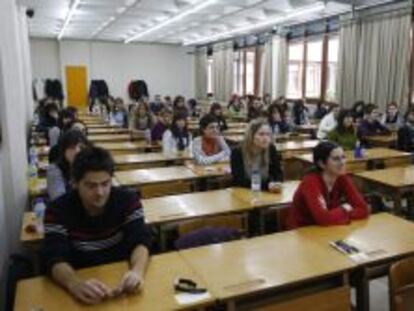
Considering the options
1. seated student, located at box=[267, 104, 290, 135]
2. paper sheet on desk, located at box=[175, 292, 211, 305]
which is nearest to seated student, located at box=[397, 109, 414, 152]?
seated student, located at box=[267, 104, 290, 135]

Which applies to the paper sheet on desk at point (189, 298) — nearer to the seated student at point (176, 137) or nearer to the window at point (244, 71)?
the seated student at point (176, 137)

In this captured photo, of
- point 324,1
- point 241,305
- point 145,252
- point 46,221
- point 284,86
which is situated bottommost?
point 241,305

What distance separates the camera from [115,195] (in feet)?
7.30

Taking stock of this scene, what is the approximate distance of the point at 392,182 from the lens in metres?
4.10

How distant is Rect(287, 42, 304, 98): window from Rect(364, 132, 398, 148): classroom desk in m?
4.81

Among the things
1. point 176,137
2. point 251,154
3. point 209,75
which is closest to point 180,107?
point 176,137

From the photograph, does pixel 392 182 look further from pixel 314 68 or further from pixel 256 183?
pixel 314 68

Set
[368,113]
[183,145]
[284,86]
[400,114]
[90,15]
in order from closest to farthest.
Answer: [183,145] → [368,113] → [400,114] → [90,15] → [284,86]

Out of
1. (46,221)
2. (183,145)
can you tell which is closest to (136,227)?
(46,221)

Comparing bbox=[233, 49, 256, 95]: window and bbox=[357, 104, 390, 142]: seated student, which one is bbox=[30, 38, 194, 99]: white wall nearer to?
bbox=[233, 49, 256, 95]: window

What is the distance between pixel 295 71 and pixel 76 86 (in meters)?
9.88

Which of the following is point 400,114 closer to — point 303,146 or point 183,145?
point 303,146

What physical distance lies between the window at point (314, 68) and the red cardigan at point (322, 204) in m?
8.87

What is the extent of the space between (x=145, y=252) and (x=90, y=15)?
998 centimetres
